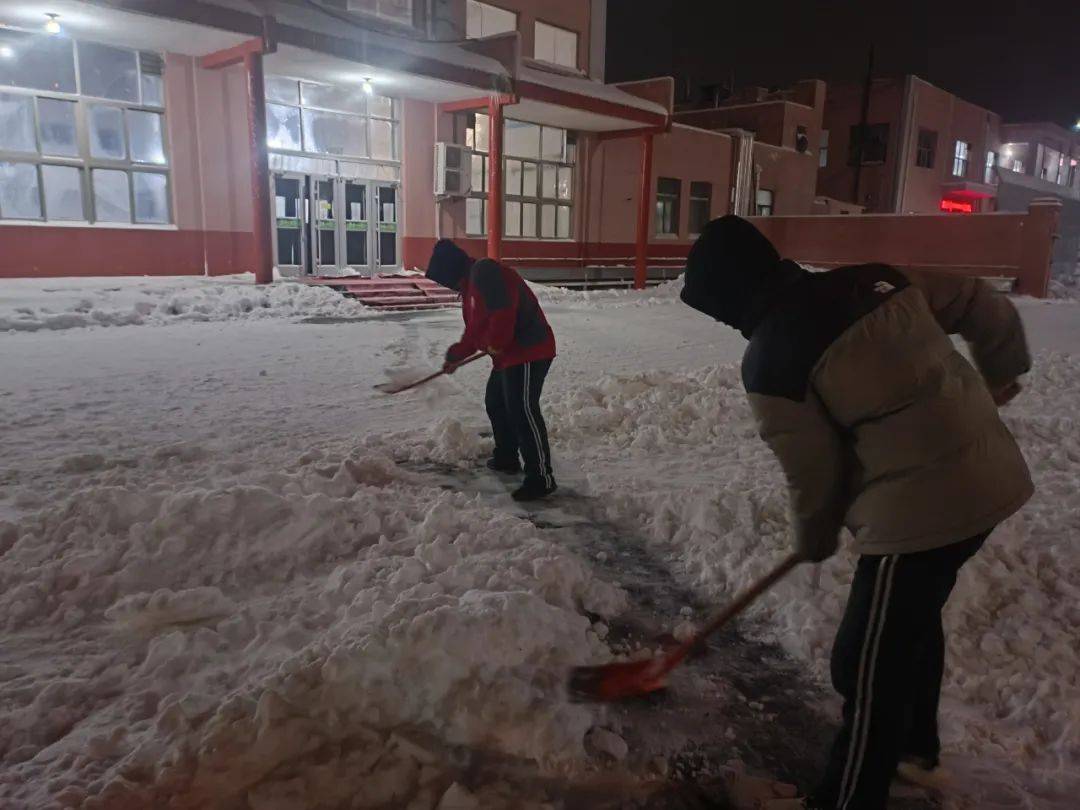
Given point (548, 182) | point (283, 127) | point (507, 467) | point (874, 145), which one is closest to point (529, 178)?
point (548, 182)

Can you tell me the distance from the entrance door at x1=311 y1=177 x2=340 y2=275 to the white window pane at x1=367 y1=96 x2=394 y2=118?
69.3 inches

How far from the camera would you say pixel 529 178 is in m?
18.9

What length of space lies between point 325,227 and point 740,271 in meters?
14.1

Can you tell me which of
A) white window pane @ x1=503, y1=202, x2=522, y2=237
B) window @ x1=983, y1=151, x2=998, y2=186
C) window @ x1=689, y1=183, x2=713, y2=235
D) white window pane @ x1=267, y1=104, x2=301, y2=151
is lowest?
white window pane @ x1=503, y1=202, x2=522, y2=237

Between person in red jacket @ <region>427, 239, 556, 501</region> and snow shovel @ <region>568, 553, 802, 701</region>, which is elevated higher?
person in red jacket @ <region>427, 239, 556, 501</region>

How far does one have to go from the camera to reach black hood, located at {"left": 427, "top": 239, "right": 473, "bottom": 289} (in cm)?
447

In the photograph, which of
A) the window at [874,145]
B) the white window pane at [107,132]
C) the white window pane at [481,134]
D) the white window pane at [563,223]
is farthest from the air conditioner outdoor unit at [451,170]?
the window at [874,145]

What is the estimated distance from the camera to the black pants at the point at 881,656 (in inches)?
74.7

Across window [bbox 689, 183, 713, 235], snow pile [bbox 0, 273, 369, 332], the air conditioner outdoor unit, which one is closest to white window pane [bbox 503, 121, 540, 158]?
the air conditioner outdoor unit

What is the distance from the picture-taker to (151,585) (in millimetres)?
Result: 3232

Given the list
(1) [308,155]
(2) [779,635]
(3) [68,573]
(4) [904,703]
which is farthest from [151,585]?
(1) [308,155]

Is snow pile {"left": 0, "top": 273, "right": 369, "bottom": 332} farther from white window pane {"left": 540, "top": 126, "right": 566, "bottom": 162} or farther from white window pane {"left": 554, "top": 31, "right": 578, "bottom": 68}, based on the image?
white window pane {"left": 554, "top": 31, "right": 578, "bottom": 68}

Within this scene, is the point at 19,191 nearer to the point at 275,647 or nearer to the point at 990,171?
the point at 275,647

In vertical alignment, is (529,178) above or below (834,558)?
above
